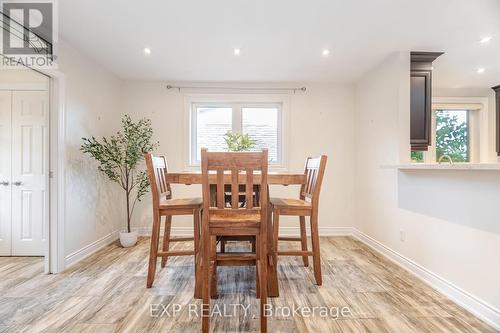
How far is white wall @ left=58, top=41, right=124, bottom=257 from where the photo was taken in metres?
2.55

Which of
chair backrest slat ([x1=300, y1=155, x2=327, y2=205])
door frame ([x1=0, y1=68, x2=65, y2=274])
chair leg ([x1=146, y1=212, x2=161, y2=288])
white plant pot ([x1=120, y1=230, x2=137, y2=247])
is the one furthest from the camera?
white plant pot ([x1=120, y1=230, x2=137, y2=247])

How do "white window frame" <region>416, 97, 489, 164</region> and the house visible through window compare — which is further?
"white window frame" <region>416, 97, 489, 164</region>

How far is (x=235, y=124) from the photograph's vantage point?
378cm

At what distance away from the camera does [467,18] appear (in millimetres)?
2090

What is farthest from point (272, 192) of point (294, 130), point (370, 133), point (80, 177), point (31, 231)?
point (31, 231)

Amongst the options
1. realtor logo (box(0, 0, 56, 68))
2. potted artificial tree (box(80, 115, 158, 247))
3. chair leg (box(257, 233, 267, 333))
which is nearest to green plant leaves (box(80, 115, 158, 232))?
potted artificial tree (box(80, 115, 158, 247))

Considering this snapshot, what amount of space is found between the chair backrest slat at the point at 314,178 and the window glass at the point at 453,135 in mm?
2951

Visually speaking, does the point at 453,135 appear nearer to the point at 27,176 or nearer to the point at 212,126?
the point at 212,126

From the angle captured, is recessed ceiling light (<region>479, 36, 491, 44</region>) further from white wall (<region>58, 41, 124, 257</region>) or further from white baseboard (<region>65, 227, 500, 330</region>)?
white wall (<region>58, 41, 124, 257</region>)

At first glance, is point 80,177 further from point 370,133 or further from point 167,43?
point 370,133

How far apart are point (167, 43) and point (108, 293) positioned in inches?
96.8

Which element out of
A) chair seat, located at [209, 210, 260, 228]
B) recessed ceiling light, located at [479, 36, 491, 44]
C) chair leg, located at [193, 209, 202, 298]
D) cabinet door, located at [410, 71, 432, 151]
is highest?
recessed ceiling light, located at [479, 36, 491, 44]

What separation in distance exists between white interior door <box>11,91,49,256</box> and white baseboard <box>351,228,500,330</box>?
4.10m

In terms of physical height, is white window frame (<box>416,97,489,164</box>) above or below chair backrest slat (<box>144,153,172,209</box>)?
above
